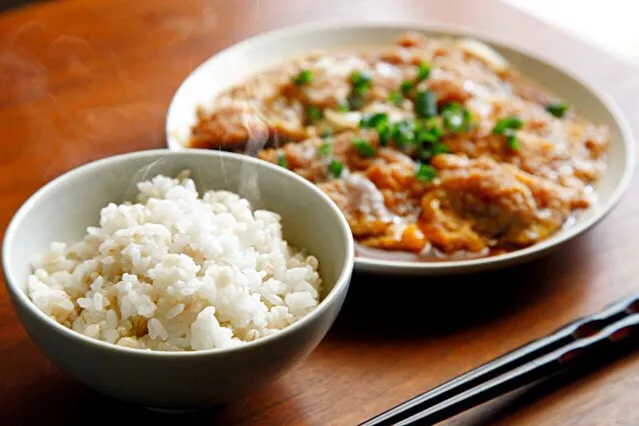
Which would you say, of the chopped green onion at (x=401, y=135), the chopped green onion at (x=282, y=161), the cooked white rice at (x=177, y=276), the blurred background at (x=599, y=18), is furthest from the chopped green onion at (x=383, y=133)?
the blurred background at (x=599, y=18)

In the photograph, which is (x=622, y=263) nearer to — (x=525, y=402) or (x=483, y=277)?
(x=483, y=277)

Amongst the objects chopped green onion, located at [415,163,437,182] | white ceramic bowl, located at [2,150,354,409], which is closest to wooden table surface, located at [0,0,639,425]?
white ceramic bowl, located at [2,150,354,409]

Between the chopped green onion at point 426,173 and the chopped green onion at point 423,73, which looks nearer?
the chopped green onion at point 426,173

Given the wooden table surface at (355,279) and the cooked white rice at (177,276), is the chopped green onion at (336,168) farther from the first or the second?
the cooked white rice at (177,276)

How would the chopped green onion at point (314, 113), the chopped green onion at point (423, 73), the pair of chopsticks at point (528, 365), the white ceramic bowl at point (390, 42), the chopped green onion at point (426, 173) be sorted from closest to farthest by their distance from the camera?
1. the pair of chopsticks at point (528, 365)
2. the white ceramic bowl at point (390, 42)
3. the chopped green onion at point (426, 173)
4. the chopped green onion at point (314, 113)
5. the chopped green onion at point (423, 73)

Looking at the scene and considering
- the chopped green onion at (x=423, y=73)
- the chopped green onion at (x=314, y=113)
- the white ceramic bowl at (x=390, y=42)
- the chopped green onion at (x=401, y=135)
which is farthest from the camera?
the chopped green onion at (x=423, y=73)

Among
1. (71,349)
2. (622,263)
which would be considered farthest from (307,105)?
(71,349)

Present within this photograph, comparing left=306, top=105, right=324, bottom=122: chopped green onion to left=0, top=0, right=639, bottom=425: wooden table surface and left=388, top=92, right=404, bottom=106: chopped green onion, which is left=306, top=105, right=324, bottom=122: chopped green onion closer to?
left=388, top=92, right=404, bottom=106: chopped green onion
